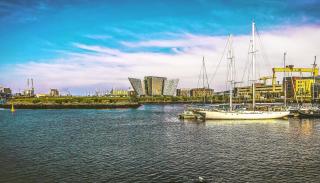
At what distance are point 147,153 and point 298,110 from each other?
61.9 metres

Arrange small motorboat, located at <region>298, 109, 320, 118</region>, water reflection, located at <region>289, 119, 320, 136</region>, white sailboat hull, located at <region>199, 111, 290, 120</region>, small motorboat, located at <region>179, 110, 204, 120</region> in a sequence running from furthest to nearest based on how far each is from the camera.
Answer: small motorboat, located at <region>298, 109, 320, 118</region>, small motorboat, located at <region>179, 110, 204, 120</region>, white sailboat hull, located at <region>199, 111, 290, 120</region>, water reflection, located at <region>289, 119, 320, 136</region>

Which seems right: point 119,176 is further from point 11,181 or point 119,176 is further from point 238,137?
point 238,137

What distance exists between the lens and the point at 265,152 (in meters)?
34.3

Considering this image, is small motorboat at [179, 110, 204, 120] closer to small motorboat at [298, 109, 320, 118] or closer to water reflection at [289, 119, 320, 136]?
water reflection at [289, 119, 320, 136]

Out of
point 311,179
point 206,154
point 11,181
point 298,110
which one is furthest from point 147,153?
point 298,110

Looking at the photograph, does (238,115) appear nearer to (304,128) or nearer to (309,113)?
(304,128)

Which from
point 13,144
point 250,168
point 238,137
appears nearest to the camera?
point 250,168

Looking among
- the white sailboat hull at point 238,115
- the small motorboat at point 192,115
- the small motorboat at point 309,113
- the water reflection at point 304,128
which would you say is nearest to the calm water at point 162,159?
the water reflection at point 304,128

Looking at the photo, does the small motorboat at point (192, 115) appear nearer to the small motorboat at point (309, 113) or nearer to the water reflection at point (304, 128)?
the water reflection at point (304, 128)

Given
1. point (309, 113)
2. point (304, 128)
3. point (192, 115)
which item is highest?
point (309, 113)

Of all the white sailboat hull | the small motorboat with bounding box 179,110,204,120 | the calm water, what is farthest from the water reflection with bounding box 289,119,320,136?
the small motorboat with bounding box 179,110,204,120

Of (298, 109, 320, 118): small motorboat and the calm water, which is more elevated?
(298, 109, 320, 118): small motorboat

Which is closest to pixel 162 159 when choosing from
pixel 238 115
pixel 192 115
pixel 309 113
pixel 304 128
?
pixel 304 128

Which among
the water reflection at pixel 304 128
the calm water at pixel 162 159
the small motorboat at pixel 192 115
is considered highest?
the small motorboat at pixel 192 115
